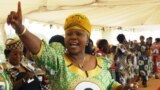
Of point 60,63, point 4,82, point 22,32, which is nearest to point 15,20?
point 22,32

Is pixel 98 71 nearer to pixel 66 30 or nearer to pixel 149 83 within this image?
pixel 66 30

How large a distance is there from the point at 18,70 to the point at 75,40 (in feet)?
3.94

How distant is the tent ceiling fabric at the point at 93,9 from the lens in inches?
262

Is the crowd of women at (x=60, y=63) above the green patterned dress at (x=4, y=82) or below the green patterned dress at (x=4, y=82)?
above

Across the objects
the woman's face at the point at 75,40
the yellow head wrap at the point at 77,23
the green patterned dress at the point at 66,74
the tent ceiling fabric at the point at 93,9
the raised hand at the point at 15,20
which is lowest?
the tent ceiling fabric at the point at 93,9

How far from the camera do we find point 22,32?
2.29 metres

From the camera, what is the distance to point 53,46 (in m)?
2.63

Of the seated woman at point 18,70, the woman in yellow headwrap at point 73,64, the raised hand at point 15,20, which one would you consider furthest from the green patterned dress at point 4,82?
the raised hand at point 15,20

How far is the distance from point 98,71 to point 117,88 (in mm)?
245

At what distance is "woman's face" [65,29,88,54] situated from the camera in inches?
105

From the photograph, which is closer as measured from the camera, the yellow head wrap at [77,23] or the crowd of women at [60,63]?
the crowd of women at [60,63]

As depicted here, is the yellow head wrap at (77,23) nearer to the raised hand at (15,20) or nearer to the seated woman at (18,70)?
the raised hand at (15,20)

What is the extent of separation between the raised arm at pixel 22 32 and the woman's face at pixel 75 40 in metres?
0.31

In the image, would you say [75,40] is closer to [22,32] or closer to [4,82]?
[22,32]
